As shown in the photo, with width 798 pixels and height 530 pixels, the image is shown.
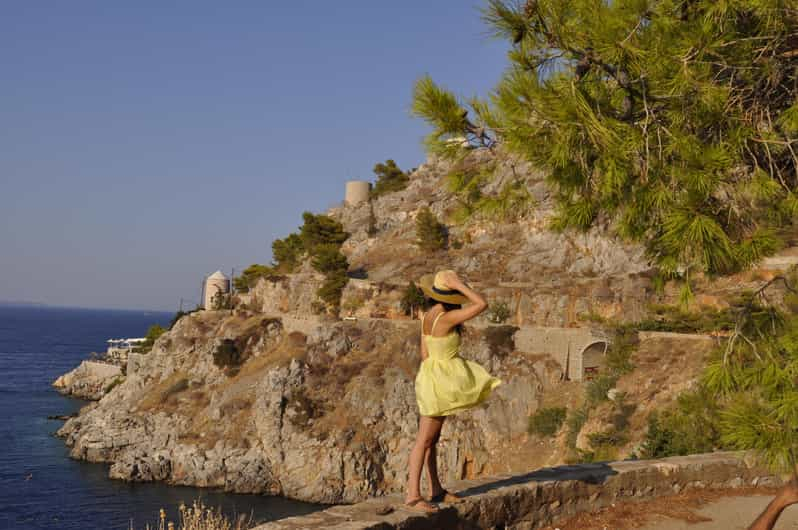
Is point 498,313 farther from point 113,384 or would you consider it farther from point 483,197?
point 113,384

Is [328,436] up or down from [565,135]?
down

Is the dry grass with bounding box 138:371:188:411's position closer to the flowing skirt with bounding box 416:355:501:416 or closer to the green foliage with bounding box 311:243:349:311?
Answer: the green foliage with bounding box 311:243:349:311

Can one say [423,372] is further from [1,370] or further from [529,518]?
[1,370]

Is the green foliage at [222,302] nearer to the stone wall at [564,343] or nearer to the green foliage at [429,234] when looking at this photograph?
the green foliage at [429,234]

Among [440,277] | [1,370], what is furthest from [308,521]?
[1,370]

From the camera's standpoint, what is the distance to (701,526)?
7008 millimetres

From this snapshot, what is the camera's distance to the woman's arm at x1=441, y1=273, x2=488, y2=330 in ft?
17.6

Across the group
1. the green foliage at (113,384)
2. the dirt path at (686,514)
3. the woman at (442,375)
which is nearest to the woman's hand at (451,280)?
the woman at (442,375)

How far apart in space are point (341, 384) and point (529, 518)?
111 ft

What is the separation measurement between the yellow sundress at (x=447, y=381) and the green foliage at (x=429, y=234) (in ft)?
171

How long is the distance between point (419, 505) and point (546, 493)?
179 centimetres

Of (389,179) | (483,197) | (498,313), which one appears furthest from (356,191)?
(483,197)

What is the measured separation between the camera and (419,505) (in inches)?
220

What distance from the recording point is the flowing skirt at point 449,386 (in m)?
5.37
